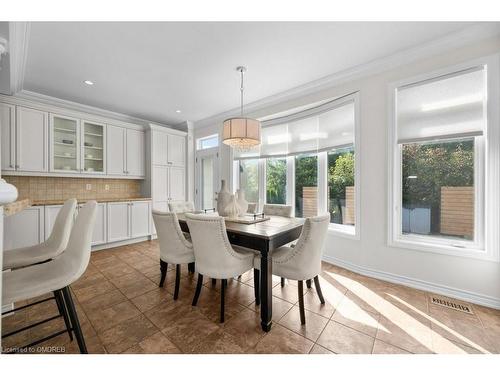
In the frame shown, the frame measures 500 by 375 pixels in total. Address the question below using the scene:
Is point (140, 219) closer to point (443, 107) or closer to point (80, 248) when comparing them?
point (80, 248)

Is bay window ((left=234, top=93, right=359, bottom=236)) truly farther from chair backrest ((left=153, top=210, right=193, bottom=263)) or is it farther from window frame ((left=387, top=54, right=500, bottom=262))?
chair backrest ((left=153, top=210, right=193, bottom=263))

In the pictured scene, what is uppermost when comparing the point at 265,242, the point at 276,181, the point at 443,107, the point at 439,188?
the point at 443,107

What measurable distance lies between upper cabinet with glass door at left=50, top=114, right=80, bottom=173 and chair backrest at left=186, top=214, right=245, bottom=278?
3228 millimetres

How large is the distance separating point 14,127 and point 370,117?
4946 millimetres

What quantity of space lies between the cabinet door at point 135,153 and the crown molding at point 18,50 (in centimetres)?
167

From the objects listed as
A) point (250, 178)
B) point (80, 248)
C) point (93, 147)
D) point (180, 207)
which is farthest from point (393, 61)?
Answer: point (93, 147)

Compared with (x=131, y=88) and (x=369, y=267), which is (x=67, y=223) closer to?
(x=131, y=88)

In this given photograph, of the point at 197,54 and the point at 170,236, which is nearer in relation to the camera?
the point at 170,236

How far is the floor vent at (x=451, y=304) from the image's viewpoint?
78.7 inches

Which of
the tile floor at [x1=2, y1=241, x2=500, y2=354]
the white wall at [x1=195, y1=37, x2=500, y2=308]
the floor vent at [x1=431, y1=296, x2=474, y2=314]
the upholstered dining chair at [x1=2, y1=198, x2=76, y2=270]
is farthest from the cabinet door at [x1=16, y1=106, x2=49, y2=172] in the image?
the floor vent at [x1=431, y1=296, x2=474, y2=314]

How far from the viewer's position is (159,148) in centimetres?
461

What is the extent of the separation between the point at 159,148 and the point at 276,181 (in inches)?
102

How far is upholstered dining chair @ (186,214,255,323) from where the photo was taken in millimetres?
1756
